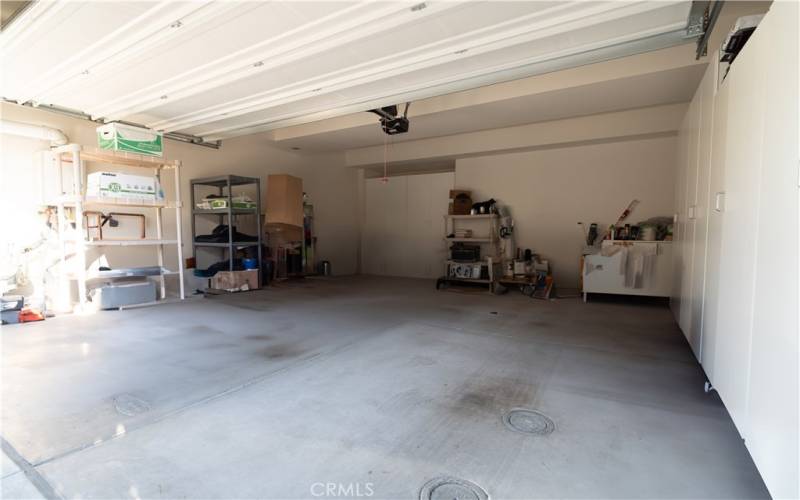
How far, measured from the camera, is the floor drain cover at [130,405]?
75.7 inches

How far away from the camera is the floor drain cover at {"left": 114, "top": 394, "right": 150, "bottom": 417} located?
6.31 ft

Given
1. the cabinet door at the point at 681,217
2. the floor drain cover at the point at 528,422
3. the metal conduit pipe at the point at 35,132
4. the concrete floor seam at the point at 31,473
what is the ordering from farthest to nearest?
1. the metal conduit pipe at the point at 35,132
2. the cabinet door at the point at 681,217
3. the floor drain cover at the point at 528,422
4. the concrete floor seam at the point at 31,473

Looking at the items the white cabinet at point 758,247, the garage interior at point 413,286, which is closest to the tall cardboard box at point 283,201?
the garage interior at point 413,286

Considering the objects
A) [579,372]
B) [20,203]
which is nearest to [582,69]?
[579,372]

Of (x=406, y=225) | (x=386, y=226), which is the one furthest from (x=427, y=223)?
(x=386, y=226)

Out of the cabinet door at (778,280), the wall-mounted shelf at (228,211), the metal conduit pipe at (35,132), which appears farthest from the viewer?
the wall-mounted shelf at (228,211)

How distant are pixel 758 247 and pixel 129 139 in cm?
585

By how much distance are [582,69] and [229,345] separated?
189 inches

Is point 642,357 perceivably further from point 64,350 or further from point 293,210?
point 293,210

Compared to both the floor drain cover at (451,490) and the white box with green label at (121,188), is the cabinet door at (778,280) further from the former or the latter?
the white box with green label at (121,188)

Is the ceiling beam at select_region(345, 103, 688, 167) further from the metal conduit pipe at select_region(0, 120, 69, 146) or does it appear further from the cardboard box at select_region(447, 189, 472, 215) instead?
A: the metal conduit pipe at select_region(0, 120, 69, 146)

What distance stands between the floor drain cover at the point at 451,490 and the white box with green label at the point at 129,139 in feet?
16.7

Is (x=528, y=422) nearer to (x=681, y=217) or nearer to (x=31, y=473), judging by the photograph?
(x=31, y=473)

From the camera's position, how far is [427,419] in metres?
1.88
